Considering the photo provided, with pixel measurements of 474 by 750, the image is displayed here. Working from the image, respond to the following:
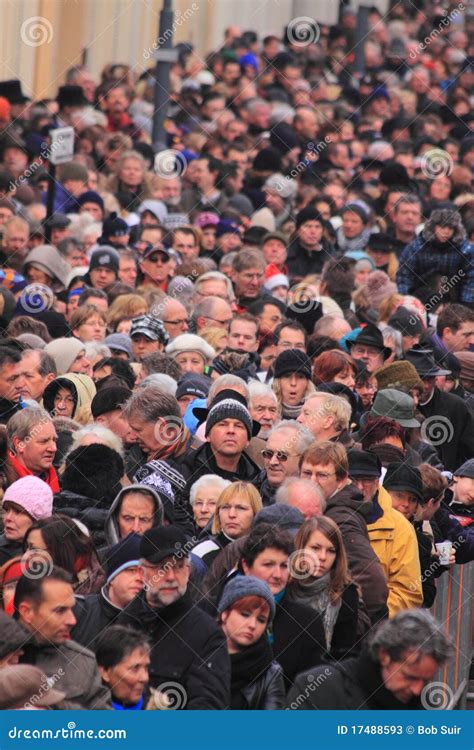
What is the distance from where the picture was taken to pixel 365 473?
11289 mm

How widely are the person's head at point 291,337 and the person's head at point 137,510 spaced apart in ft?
15.1

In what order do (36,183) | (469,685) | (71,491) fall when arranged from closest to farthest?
(71,491) < (469,685) < (36,183)

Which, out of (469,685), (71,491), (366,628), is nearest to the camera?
(366,628)

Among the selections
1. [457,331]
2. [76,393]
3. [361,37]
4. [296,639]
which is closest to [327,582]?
[296,639]

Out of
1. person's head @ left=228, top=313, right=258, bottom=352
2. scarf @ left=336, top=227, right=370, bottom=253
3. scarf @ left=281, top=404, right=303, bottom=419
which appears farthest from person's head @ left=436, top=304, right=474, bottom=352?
scarf @ left=336, top=227, right=370, bottom=253

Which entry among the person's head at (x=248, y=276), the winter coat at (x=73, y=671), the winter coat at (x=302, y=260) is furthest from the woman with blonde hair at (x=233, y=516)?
the winter coat at (x=302, y=260)

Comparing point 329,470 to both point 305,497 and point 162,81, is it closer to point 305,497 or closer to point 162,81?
point 305,497

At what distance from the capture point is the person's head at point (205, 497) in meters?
11.3

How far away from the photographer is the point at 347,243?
21250 millimetres

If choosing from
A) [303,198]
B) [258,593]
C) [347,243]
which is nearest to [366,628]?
[258,593]

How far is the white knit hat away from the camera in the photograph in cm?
1467

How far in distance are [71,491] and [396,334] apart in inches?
193

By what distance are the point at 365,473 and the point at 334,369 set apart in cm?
282
